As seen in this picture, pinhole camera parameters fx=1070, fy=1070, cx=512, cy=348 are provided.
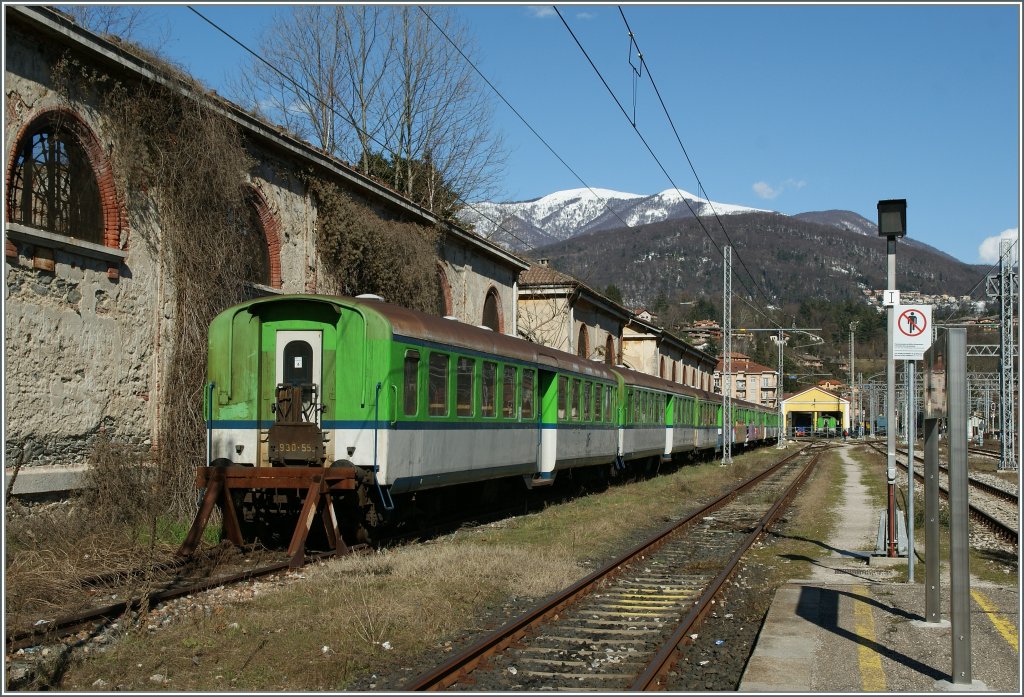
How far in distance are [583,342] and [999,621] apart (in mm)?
33937

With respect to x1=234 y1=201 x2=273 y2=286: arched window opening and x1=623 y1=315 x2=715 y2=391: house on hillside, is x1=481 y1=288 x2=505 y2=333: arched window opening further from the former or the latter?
x1=623 y1=315 x2=715 y2=391: house on hillside

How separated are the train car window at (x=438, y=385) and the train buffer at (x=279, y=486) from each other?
1.92 meters

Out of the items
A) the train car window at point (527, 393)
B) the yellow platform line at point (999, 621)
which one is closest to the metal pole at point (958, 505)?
the yellow platform line at point (999, 621)

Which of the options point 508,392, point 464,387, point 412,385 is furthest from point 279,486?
point 508,392

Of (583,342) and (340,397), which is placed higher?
(583,342)

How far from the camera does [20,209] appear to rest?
1280 centimetres

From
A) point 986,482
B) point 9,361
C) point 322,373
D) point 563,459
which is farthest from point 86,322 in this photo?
point 986,482

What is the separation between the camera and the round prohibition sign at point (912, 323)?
34.8ft

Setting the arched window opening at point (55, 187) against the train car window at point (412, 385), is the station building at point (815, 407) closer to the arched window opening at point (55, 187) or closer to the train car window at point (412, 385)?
the train car window at point (412, 385)

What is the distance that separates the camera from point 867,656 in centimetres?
782

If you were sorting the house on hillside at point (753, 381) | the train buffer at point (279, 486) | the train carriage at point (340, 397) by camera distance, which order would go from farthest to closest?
the house on hillside at point (753, 381) < the train carriage at point (340, 397) < the train buffer at point (279, 486)

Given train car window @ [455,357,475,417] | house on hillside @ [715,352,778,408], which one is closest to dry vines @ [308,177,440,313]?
train car window @ [455,357,475,417]

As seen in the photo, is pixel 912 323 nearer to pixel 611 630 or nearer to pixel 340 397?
pixel 611 630

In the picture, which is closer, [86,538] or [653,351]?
[86,538]
